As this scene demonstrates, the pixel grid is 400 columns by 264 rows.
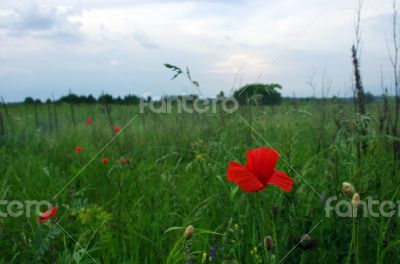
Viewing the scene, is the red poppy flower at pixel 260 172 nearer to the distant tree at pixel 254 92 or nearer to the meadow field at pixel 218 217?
the meadow field at pixel 218 217

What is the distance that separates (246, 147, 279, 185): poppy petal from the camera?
1.23 meters

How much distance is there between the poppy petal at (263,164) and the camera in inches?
48.4

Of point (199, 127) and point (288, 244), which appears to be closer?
point (288, 244)

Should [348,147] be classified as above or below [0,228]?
above

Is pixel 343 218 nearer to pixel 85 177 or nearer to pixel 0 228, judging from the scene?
pixel 0 228

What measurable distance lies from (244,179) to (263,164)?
0.07 meters

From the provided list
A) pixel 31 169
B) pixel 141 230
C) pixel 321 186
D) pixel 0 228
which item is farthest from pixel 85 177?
pixel 321 186

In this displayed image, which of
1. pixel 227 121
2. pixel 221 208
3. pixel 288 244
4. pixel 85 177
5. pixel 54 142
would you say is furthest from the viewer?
pixel 54 142

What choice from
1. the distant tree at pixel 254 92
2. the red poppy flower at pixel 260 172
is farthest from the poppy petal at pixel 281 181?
the distant tree at pixel 254 92

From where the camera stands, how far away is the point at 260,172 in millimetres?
1232

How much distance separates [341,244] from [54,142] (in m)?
3.21

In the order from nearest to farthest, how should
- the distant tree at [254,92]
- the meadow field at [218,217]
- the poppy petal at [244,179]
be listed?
the poppy petal at [244,179]
the meadow field at [218,217]
the distant tree at [254,92]

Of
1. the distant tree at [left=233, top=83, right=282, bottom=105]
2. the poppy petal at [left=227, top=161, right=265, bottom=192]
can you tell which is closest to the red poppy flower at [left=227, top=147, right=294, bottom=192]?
the poppy petal at [left=227, top=161, right=265, bottom=192]

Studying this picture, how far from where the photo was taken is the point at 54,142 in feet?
14.0
